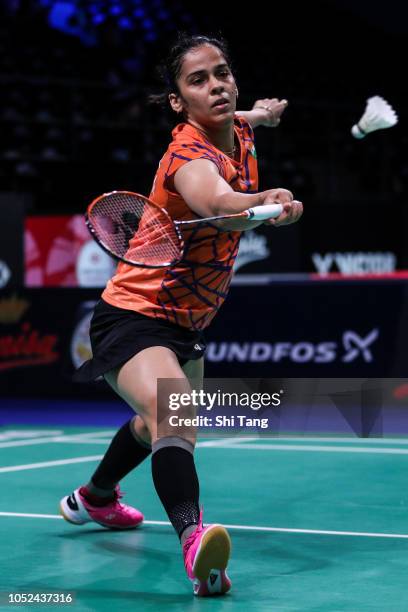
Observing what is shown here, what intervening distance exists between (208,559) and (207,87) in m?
1.47

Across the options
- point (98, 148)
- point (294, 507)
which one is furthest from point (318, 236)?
point (294, 507)

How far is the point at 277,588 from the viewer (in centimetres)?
334

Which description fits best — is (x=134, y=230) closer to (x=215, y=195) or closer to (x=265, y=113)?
(x=215, y=195)

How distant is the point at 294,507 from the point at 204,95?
1.90m

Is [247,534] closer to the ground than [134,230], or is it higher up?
closer to the ground

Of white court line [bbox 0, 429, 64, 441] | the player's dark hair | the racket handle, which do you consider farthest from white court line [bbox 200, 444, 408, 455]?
the racket handle

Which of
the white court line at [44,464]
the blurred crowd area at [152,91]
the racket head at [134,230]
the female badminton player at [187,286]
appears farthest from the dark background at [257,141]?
the racket head at [134,230]

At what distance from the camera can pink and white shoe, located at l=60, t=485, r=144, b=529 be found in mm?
4254

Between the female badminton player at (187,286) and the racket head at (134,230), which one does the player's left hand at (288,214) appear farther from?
the racket head at (134,230)

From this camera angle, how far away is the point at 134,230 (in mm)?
3738

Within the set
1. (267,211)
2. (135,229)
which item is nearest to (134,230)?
(135,229)

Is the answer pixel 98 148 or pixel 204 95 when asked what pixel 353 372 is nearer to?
pixel 204 95

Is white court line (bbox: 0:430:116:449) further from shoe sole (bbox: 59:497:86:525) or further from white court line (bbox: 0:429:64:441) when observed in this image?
shoe sole (bbox: 59:497:86:525)

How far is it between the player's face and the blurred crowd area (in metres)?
7.24
